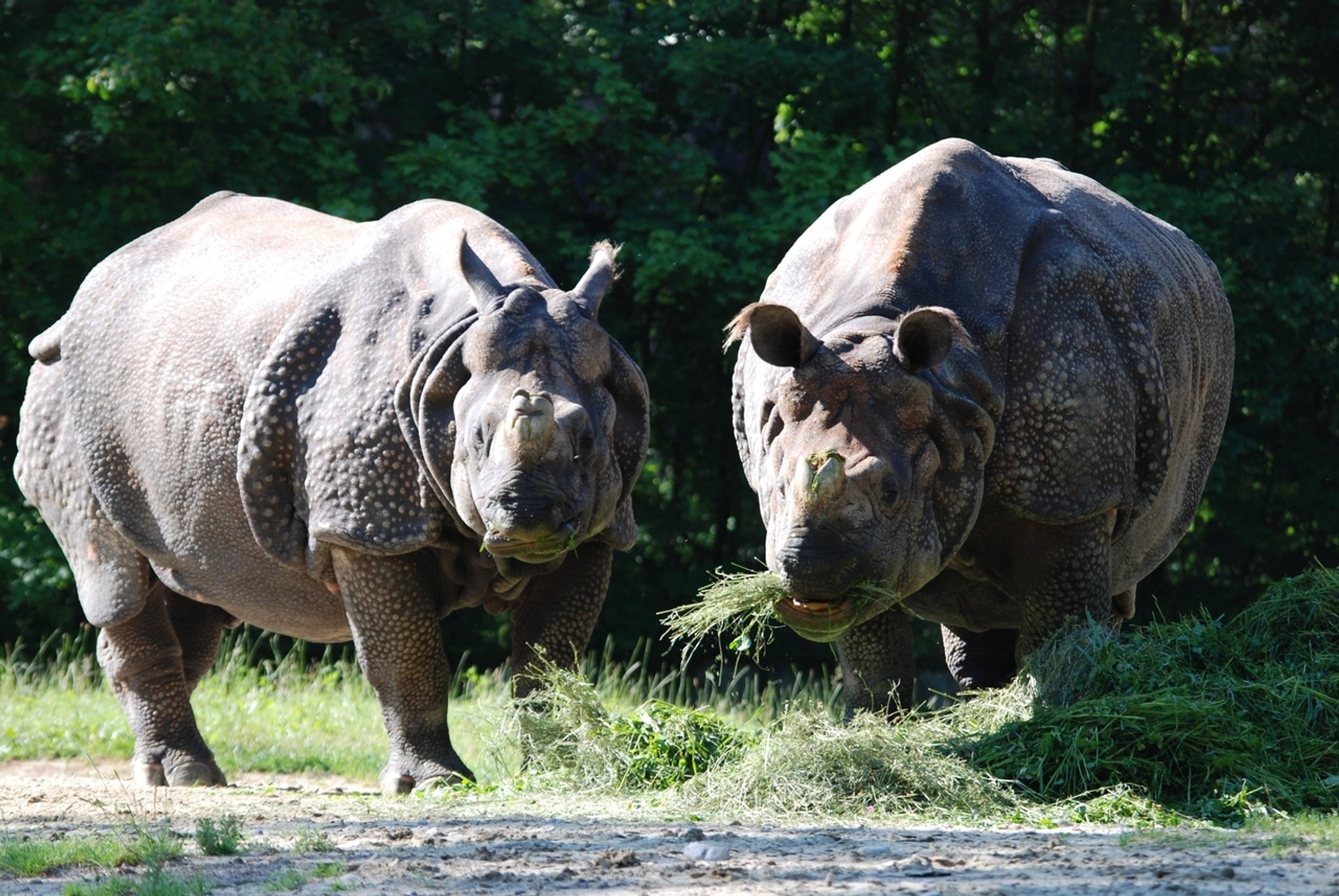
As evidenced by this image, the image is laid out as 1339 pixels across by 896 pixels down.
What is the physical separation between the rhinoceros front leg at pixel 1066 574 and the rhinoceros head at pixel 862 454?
1.63 feet

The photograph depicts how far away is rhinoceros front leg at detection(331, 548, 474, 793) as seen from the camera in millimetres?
7004

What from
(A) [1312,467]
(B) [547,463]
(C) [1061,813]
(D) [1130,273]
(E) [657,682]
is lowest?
(E) [657,682]

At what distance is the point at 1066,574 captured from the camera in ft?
22.2

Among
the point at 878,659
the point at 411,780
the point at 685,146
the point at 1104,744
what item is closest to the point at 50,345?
the point at 411,780

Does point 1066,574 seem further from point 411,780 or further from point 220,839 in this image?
point 220,839

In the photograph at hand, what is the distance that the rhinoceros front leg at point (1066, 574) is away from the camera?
6758mm

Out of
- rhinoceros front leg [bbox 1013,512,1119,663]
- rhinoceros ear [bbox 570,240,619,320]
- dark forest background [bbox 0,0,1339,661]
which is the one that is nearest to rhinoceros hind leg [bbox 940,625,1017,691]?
rhinoceros front leg [bbox 1013,512,1119,663]

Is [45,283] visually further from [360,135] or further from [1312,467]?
[1312,467]

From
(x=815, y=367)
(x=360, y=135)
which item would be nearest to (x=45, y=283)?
(x=360, y=135)

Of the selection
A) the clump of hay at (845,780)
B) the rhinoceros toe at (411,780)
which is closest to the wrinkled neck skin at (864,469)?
the clump of hay at (845,780)

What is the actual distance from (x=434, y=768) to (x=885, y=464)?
222 cm

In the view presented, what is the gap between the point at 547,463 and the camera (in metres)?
6.43

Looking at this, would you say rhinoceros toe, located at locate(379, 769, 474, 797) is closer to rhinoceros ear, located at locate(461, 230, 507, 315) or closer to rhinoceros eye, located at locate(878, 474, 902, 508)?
rhinoceros ear, located at locate(461, 230, 507, 315)

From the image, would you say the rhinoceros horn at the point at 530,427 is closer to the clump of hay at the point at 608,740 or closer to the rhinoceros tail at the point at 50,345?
the clump of hay at the point at 608,740
